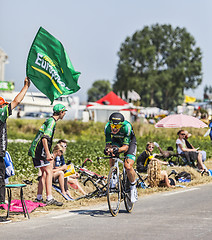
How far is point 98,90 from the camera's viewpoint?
511ft

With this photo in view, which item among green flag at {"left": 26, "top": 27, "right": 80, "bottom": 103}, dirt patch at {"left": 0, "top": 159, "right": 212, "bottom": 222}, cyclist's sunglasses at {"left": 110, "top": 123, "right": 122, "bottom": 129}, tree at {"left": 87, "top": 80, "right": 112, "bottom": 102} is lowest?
dirt patch at {"left": 0, "top": 159, "right": 212, "bottom": 222}

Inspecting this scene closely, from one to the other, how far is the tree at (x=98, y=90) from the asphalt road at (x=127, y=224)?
5704 inches

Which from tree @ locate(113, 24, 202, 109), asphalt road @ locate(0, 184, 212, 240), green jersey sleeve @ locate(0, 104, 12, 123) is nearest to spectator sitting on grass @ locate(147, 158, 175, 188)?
asphalt road @ locate(0, 184, 212, 240)

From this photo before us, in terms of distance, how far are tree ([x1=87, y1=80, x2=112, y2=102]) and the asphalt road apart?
145 m

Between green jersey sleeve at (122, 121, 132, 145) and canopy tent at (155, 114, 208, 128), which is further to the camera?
canopy tent at (155, 114, 208, 128)

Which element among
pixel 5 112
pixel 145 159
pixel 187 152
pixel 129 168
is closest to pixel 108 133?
pixel 129 168

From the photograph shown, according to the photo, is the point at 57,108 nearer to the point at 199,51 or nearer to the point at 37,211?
the point at 37,211

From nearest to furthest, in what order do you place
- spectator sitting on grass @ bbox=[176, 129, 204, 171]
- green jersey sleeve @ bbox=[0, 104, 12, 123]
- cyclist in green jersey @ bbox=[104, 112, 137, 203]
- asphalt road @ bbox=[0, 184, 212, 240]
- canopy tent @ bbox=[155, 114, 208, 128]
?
asphalt road @ bbox=[0, 184, 212, 240] → green jersey sleeve @ bbox=[0, 104, 12, 123] → cyclist in green jersey @ bbox=[104, 112, 137, 203] → spectator sitting on grass @ bbox=[176, 129, 204, 171] → canopy tent @ bbox=[155, 114, 208, 128]

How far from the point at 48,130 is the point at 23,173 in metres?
4.47

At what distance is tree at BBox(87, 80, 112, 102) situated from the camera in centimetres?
15475

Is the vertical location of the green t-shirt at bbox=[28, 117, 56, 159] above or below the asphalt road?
above

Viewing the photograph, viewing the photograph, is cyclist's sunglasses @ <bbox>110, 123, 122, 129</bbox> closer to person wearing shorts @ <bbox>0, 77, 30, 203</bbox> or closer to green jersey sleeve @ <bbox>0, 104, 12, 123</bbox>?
person wearing shorts @ <bbox>0, 77, 30, 203</bbox>

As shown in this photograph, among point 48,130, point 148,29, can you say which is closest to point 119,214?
point 48,130

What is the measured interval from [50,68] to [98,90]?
14602cm
